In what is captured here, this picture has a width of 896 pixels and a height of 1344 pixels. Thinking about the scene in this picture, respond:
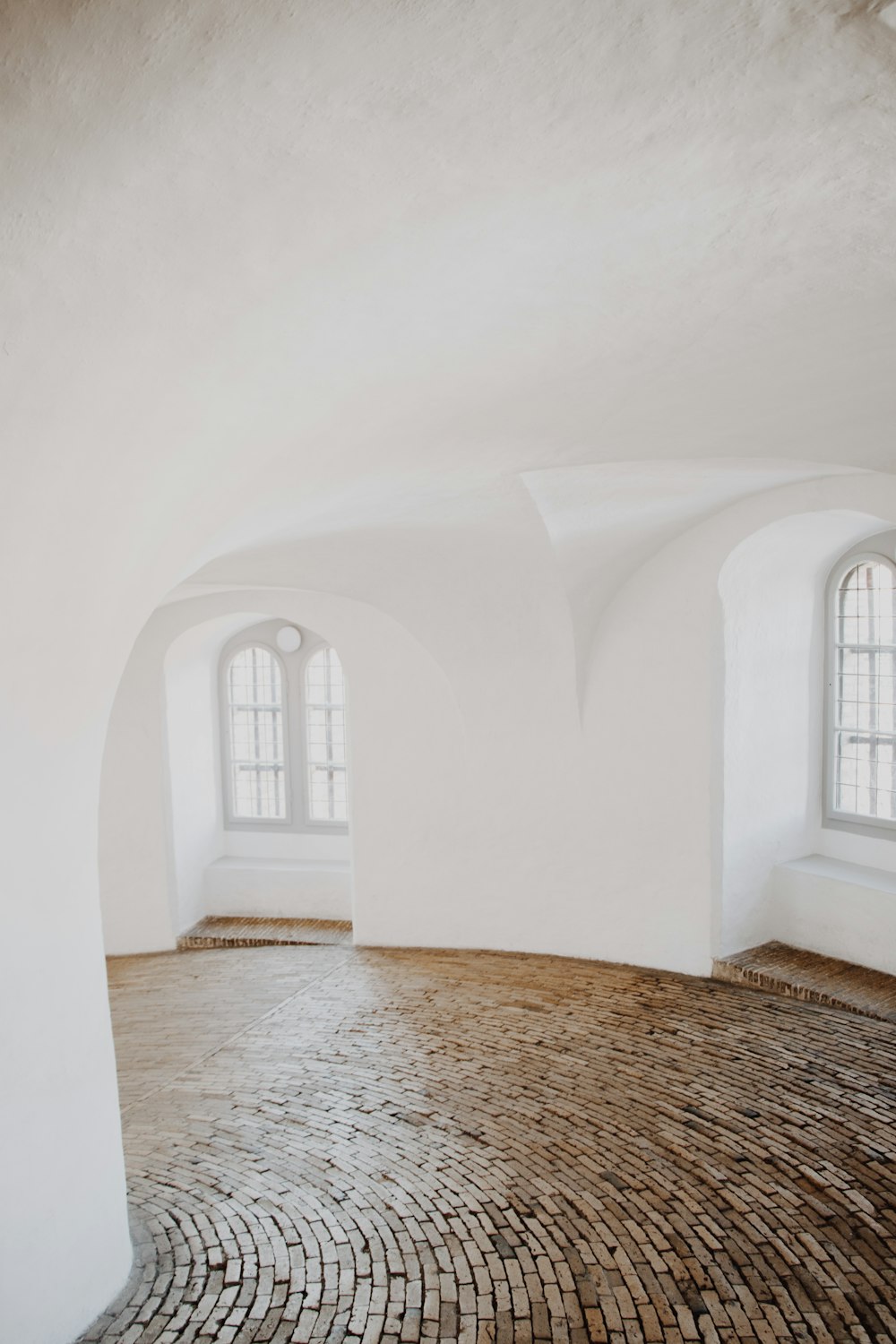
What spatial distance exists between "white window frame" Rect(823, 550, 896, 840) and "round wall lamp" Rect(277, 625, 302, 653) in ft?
21.0

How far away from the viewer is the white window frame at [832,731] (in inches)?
402

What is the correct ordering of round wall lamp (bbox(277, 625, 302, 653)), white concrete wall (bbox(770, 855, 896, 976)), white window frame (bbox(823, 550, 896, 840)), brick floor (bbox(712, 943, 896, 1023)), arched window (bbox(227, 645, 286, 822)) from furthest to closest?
arched window (bbox(227, 645, 286, 822)) < round wall lamp (bbox(277, 625, 302, 653)) < white window frame (bbox(823, 550, 896, 840)) < white concrete wall (bbox(770, 855, 896, 976)) < brick floor (bbox(712, 943, 896, 1023))

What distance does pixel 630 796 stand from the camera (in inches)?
415

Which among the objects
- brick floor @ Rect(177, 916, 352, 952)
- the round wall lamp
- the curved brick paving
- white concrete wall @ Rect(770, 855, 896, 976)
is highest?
the round wall lamp

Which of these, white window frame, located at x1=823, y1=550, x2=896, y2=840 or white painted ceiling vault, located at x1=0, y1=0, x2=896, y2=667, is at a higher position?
white painted ceiling vault, located at x1=0, y1=0, x2=896, y2=667

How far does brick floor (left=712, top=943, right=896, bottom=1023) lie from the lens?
8914 mm

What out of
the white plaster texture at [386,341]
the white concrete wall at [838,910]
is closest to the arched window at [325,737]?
the white plaster texture at [386,341]

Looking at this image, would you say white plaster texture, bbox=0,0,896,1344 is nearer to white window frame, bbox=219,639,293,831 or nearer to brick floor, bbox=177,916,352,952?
white window frame, bbox=219,639,293,831

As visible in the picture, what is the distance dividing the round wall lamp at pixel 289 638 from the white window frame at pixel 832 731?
6414 mm

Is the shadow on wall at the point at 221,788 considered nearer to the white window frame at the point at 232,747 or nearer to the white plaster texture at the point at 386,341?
the white window frame at the point at 232,747

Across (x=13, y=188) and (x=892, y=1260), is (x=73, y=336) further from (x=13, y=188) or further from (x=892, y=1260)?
(x=892, y=1260)

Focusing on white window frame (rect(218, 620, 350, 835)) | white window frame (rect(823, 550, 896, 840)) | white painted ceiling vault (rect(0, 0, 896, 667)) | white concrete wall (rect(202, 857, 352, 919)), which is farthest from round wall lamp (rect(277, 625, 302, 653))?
white painted ceiling vault (rect(0, 0, 896, 667))

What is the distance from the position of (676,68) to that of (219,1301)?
5797 millimetres

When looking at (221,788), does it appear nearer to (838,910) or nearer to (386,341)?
(838,910)
